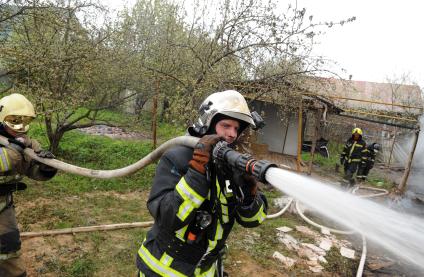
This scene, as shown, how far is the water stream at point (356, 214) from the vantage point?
165 cm

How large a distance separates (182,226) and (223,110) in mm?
837

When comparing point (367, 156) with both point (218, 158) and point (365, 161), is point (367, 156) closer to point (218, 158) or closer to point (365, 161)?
point (365, 161)

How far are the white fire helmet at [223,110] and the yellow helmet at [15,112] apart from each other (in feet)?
6.47

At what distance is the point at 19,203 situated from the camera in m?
6.30

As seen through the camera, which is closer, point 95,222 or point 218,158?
point 218,158

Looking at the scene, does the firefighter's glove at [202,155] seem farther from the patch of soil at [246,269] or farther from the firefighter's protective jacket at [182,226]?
the patch of soil at [246,269]

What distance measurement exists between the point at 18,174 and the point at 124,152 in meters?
7.93

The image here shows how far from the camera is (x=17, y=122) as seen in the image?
334cm

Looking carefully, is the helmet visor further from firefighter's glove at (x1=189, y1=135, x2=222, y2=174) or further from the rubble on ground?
the rubble on ground

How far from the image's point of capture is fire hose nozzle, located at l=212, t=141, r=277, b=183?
173 cm

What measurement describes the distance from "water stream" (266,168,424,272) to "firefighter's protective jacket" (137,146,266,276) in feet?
1.94

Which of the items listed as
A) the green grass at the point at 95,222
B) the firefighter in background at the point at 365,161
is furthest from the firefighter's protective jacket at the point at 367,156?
the green grass at the point at 95,222

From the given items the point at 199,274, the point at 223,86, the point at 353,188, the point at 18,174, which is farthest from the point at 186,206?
the point at 353,188

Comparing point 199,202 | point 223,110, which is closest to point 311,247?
point 223,110
